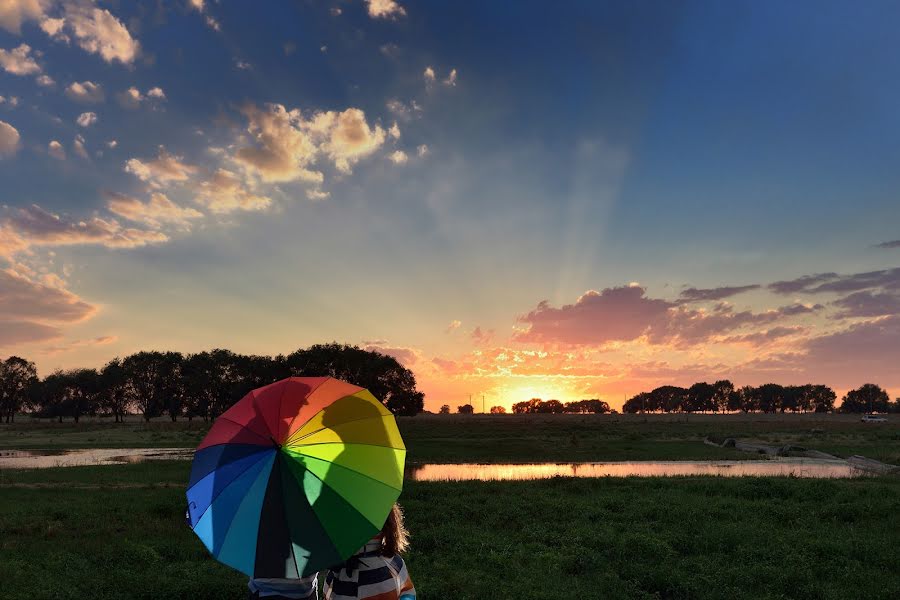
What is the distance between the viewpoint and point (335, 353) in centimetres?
9475

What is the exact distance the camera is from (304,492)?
409 cm

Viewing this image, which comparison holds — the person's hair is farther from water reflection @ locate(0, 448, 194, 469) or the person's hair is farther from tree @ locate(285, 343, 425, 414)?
tree @ locate(285, 343, 425, 414)

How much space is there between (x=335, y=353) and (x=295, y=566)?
92650 millimetres

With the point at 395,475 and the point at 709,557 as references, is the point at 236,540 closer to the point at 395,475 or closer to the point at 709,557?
the point at 395,475

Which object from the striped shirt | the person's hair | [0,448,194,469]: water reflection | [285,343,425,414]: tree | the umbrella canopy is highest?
[285,343,425,414]: tree

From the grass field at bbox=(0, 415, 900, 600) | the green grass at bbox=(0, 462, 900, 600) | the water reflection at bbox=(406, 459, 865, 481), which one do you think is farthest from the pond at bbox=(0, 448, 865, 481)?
the green grass at bbox=(0, 462, 900, 600)

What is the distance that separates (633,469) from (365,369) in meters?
57.9

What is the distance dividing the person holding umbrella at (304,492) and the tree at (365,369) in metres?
88.6

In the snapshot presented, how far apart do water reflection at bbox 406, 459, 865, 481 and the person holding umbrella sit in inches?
1337

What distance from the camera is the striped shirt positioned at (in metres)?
4.52

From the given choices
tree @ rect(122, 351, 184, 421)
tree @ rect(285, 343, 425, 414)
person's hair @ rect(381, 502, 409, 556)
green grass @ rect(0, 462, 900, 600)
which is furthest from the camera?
tree @ rect(122, 351, 184, 421)

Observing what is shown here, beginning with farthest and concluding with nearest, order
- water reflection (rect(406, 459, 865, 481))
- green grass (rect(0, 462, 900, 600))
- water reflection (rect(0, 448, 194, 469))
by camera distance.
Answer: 1. water reflection (rect(0, 448, 194, 469))
2. water reflection (rect(406, 459, 865, 481))
3. green grass (rect(0, 462, 900, 600))

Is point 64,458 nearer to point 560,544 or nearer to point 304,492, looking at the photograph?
point 560,544

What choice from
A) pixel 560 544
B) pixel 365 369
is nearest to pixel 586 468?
pixel 560 544
